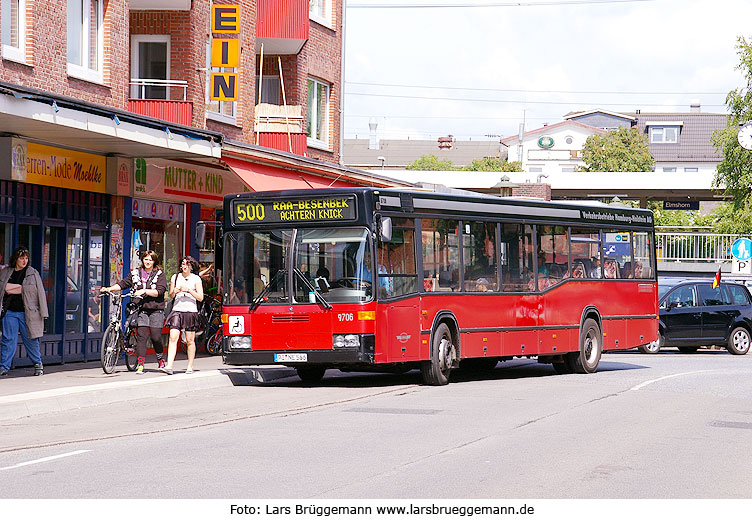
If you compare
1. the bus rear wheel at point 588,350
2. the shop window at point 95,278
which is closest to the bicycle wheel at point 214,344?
the shop window at point 95,278

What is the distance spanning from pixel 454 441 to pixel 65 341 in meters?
10.7

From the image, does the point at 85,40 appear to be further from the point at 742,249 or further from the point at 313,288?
the point at 742,249

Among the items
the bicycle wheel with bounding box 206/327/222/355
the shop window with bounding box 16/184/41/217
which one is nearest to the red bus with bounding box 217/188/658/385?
the shop window with bounding box 16/184/41/217

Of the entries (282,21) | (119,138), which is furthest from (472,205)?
(282,21)

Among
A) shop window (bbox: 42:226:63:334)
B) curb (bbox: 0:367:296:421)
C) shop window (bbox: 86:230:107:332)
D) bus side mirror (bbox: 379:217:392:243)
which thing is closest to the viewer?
curb (bbox: 0:367:296:421)

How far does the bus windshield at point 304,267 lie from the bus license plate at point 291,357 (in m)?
0.76

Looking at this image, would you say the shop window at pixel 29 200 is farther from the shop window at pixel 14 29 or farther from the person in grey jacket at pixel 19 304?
the shop window at pixel 14 29

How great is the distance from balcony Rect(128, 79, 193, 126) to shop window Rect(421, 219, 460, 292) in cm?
644

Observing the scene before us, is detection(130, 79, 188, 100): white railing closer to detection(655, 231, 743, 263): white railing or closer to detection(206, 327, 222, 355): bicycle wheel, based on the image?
detection(206, 327, 222, 355): bicycle wheel

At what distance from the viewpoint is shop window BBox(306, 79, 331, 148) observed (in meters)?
32.2

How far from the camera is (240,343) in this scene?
17.5 metres

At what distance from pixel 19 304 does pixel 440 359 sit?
6156 millimetres

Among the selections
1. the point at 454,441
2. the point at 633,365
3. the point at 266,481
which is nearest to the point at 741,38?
the point at 633,365

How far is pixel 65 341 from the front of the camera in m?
20.5
